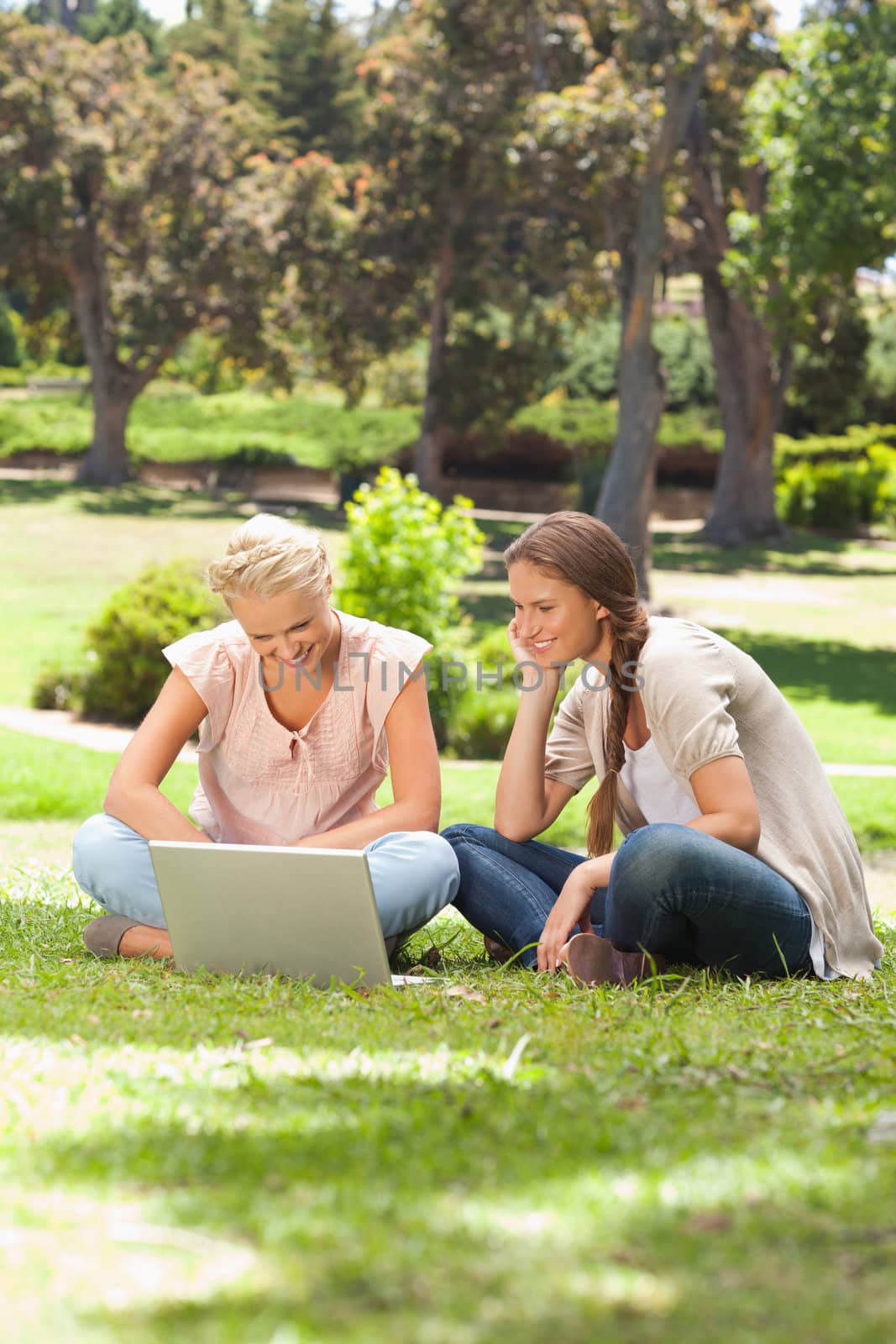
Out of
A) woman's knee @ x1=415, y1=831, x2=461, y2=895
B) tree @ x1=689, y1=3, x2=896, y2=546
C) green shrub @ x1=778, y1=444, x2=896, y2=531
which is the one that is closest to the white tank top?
woman's knee @ x1=415, y1=831, x2=461, y2=895

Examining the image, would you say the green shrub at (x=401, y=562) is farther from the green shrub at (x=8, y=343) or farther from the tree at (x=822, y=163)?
the green shrub at (x=8, y=343)

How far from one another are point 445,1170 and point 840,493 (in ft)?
81.8

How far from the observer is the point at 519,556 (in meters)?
3.24

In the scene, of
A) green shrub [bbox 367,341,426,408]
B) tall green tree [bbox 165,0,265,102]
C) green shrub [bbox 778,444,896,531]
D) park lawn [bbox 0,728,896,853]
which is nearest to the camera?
park lawn [bbox 0,728,896,853]

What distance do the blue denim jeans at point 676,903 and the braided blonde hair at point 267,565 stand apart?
0.81 m

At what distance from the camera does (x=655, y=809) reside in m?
3.39

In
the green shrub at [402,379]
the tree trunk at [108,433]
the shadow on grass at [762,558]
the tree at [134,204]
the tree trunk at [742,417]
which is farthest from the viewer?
the green shrub at [402,379]

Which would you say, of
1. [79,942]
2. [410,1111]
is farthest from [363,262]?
[410,1111]

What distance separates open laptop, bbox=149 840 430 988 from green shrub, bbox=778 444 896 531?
76.9ft

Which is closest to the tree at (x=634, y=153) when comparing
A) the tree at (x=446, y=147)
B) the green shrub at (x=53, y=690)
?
the tree at (x=446, y=147)

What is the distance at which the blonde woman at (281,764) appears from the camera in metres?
3.38

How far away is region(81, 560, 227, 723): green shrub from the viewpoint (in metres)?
9.66

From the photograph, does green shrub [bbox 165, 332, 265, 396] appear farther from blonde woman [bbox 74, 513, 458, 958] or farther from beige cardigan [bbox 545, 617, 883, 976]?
beige cardigan [bbox 545, 617, 883, 976]

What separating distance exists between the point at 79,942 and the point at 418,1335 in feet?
8.26
